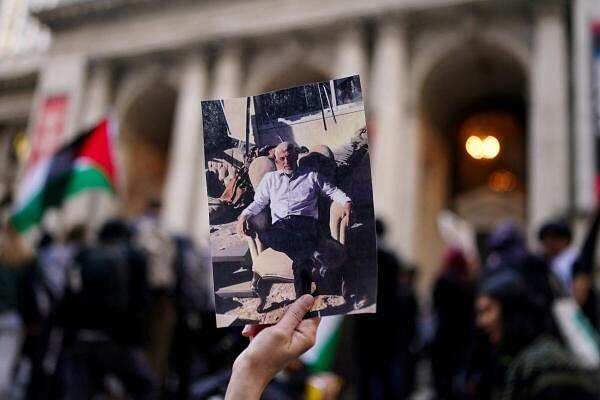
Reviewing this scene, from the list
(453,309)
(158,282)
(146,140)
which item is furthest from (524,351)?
(146,140)

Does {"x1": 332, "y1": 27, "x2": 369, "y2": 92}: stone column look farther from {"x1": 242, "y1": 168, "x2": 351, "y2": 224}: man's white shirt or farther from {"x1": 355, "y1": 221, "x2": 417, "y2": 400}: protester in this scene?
{"x1": 242, "y1": 168, "x2": 351, "y2": 224}: man's white shirt

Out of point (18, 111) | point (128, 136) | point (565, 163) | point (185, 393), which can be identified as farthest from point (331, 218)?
point (18, 111)

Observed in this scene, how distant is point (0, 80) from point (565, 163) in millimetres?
24052

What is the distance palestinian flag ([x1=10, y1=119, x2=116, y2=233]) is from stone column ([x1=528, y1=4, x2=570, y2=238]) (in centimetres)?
1063

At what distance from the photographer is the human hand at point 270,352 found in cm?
150

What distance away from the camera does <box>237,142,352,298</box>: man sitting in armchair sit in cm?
166

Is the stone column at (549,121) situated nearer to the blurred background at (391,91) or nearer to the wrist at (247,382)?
the blurred background at (391,91)

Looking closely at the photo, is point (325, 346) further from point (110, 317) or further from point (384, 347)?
point (384, 347)

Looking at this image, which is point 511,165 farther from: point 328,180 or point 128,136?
point 328,180

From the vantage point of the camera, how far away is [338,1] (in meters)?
18.9

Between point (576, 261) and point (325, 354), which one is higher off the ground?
point (576, 261)

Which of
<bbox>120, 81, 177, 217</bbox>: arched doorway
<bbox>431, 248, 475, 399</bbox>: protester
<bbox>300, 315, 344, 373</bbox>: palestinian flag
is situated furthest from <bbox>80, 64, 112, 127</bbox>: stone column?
<bbox>300, 315, 344, 373</bbox>: palestinian flag

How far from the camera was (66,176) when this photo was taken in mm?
7555

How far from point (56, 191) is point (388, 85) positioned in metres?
11.9
